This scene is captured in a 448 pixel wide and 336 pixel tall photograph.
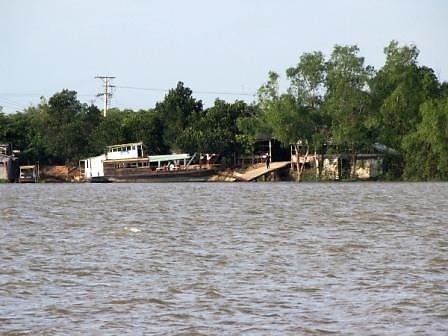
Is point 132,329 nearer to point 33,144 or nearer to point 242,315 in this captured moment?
point 242,315

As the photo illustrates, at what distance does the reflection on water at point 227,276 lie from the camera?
497 inches

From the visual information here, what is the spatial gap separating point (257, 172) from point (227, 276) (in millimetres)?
70074

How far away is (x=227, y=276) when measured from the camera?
54.7 feet

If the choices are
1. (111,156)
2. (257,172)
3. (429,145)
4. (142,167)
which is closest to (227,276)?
(429,145)

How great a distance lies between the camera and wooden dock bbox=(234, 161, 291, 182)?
3391 inches

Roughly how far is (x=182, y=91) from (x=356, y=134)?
73.8ft

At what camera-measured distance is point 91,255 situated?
Result: 20.3 meters

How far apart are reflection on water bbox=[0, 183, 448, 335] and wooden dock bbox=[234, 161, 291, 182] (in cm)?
5448

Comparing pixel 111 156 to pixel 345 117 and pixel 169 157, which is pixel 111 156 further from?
pixel 345 117

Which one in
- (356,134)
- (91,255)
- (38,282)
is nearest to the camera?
(38,282)

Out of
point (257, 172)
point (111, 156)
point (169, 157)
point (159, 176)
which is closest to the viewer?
point (257, 172)

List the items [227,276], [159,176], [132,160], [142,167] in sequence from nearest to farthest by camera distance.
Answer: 1. [227,276]
2. [159,176]
3. [142,167]
4. [132,160]

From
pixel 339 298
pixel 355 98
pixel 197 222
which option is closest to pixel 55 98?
pixel 355 98

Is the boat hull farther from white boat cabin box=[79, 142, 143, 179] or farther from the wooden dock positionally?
the wooden dock
